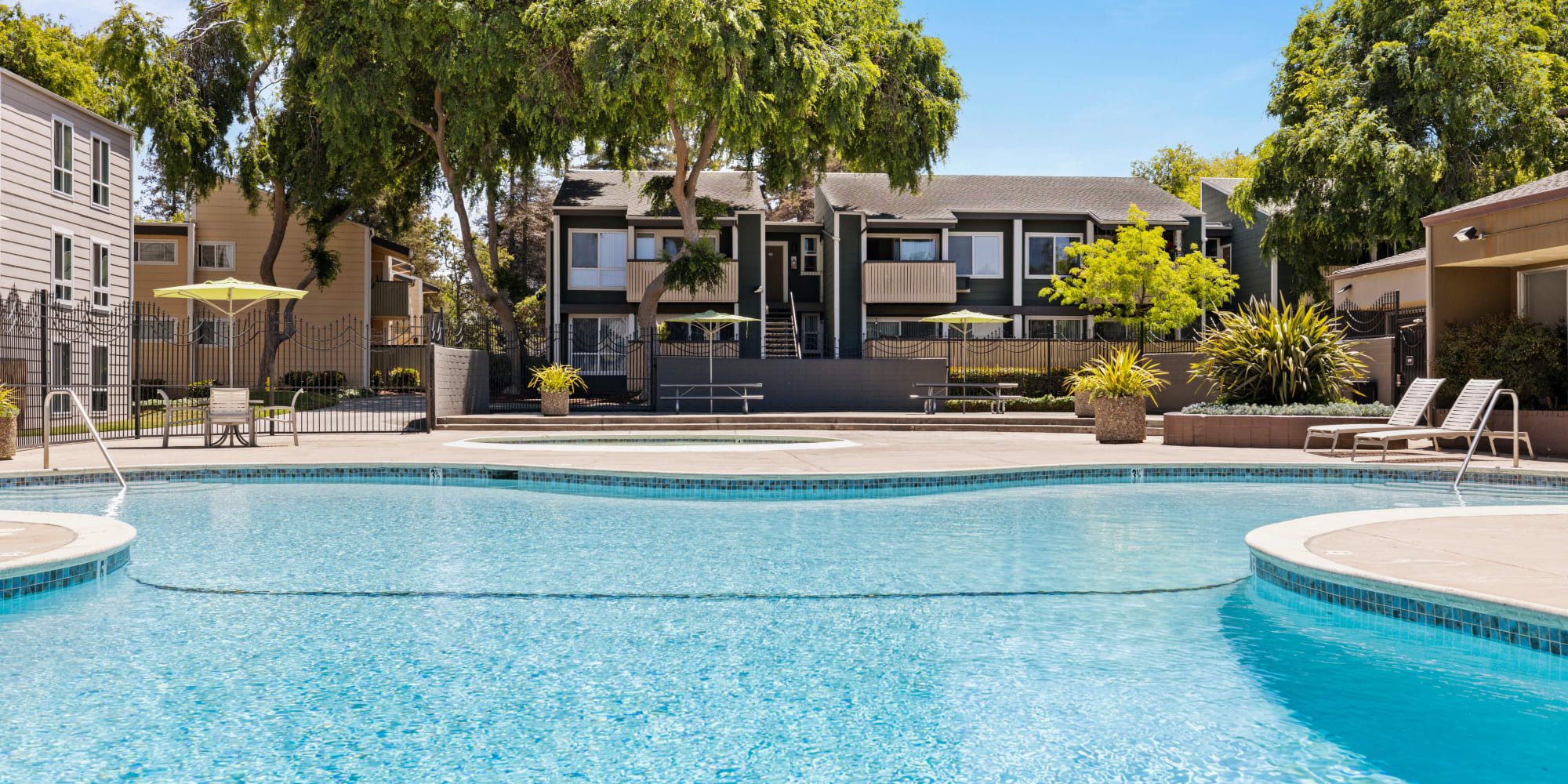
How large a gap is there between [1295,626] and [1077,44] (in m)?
23.9

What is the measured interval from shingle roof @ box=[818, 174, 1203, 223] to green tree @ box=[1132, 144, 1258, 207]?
15.4 m

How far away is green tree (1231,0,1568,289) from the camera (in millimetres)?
24906

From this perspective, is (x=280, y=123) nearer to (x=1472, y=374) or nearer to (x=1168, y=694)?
(x=1472, y=374)

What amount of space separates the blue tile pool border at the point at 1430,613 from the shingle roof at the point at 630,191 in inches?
1022

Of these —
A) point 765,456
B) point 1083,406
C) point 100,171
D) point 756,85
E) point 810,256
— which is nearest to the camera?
point 765,456

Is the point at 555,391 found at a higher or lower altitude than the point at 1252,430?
higher

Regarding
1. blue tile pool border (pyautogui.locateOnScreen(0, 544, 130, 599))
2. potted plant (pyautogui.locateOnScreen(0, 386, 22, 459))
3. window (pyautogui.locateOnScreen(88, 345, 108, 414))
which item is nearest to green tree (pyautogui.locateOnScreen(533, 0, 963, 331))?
window (pyautogui.locateOnScreen(88, 345, 108, 414))

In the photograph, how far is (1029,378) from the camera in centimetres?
2569

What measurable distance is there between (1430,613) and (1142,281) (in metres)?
25.2

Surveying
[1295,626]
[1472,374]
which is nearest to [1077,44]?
[1472,374]

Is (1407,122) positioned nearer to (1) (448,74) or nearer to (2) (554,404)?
(2) (554,404)

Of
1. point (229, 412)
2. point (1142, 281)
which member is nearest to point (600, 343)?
point (229, 412)

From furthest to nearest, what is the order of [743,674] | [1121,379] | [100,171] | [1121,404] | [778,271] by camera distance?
[778,271], [100,171], [1121,379], [1121,404], [743,674]

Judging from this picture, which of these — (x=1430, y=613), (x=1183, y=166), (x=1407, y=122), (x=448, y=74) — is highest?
(x=1183, y=166)
